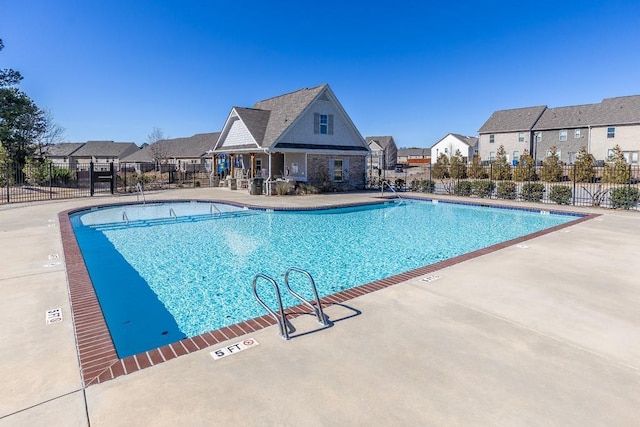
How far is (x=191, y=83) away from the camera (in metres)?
32.5

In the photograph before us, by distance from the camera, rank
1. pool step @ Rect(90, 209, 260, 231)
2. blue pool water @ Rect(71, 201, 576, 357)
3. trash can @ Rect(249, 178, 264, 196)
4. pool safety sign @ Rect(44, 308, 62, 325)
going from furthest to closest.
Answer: trash can @ Rect(249, 178, 264, 196) → pool step @ Rect(90, 209, 260, 231) → blue pool water @ Rect(71, 201, 576, 357) → pool safety sign @ Rect(44, 308, 62, 325)

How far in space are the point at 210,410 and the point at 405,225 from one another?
41.6 feet

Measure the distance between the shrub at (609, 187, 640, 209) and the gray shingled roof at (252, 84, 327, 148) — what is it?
17.7 m

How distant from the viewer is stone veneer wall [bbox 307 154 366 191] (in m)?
25.8

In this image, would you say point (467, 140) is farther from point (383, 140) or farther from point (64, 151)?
point (64, 151)

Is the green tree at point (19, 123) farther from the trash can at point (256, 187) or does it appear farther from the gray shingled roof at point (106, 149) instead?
the gray shingled roof at point (106, 149)

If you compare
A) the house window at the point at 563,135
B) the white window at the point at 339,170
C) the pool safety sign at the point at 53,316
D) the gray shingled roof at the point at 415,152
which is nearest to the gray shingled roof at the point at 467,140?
the gray shingled roof at the point at 415,152

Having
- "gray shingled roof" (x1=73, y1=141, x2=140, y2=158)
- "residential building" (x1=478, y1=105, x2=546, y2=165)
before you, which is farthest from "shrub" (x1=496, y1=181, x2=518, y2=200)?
"gray shingled roof" (x1=73, y1=141, x2=140, y2=158)

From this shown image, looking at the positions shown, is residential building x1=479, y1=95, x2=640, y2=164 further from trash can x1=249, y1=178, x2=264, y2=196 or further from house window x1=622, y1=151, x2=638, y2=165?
trash can x1=249, y1=178, x2=264, y2=196

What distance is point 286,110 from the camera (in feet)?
87.6

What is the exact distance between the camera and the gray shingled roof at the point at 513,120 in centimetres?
4812

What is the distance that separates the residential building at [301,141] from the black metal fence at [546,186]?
4.09 meters

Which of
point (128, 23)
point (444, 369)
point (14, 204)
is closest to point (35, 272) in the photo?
point (444, 369)

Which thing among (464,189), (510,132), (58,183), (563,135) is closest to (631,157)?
(563,135)
